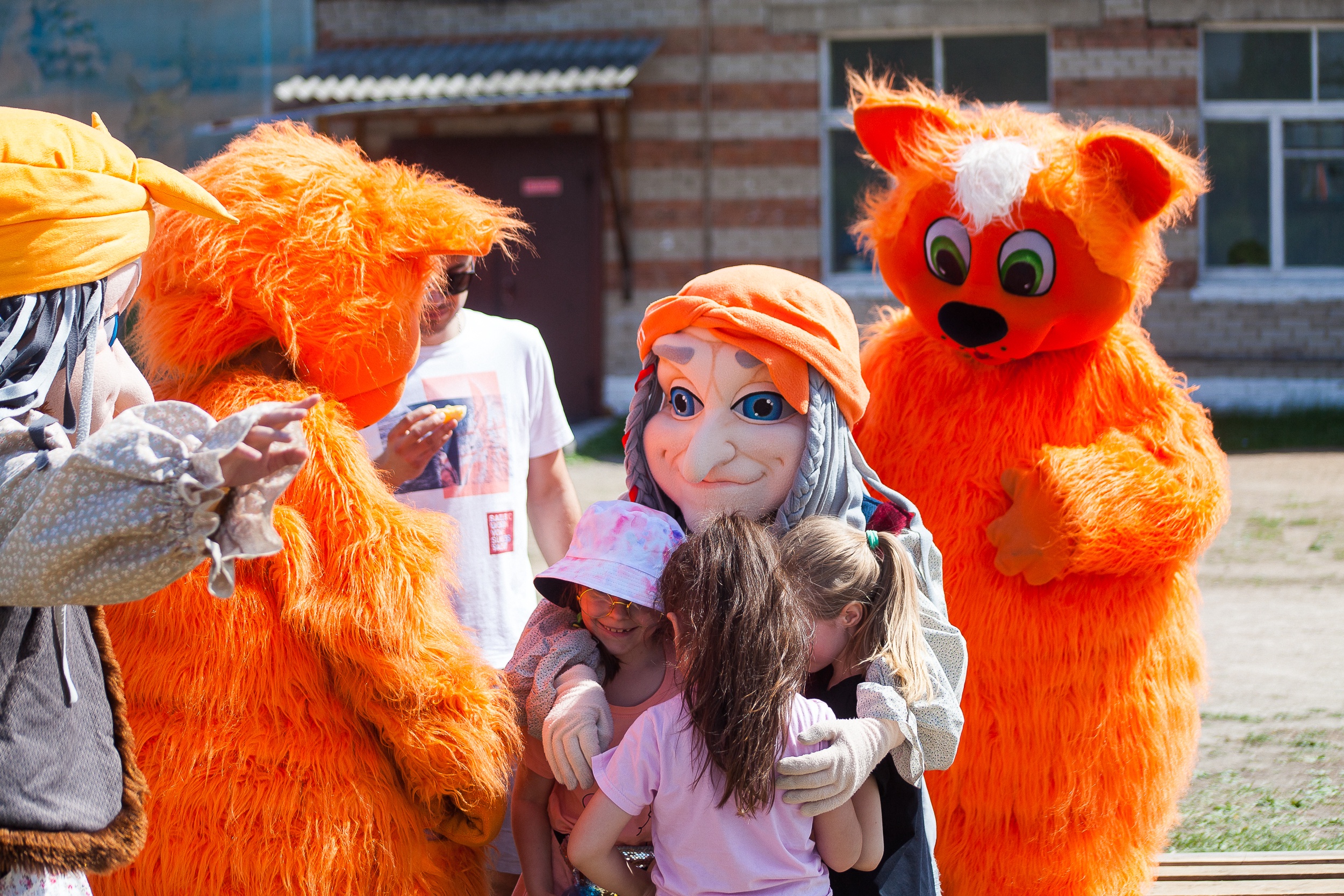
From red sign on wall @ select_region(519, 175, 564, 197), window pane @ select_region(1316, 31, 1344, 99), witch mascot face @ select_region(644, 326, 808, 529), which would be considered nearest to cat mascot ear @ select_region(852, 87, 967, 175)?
witch mascot face @ select_region(644, 326, 808, 529)

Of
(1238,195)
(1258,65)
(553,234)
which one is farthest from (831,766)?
(1258,65)

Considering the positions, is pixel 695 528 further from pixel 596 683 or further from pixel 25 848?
pixel 25 848

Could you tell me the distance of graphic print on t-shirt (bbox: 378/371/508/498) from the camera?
2.40 m

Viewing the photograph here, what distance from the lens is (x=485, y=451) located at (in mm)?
2455

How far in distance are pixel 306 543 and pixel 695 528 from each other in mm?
564

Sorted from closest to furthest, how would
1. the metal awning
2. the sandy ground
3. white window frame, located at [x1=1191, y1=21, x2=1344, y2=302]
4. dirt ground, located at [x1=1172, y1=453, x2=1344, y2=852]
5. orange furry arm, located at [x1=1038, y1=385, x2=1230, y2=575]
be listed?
orange furry arm, located at [x1=1038, y1=385, x2=1230, y2=575], dirt ground, located at [x1=1172, y1=453, x2=1344, y2=852], the sandy ground, the metal awning, white window frame, located at [x1=1191, y1=21, x2=1344, y2=302]

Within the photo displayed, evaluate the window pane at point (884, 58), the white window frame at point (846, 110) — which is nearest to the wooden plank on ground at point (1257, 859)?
the white window frame at point (846, 110)

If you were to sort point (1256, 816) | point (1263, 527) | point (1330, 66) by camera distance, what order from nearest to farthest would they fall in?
point (1256, 816) → point (1263, 527) → point (1330, 66)

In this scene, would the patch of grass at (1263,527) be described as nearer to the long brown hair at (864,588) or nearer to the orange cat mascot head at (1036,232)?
the orange cat mascot head at (1036,232)

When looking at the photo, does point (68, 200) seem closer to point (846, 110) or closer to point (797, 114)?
point (797, 114)

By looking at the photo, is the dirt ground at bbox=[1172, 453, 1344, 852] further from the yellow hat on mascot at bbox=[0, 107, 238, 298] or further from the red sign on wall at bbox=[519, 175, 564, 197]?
the red sign on wall at bbox=[519, 175, 564, 197]

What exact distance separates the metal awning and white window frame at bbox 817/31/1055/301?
1.50 metres

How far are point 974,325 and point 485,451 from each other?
1.08m

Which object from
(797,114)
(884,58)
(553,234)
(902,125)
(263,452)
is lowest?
(263,452)
